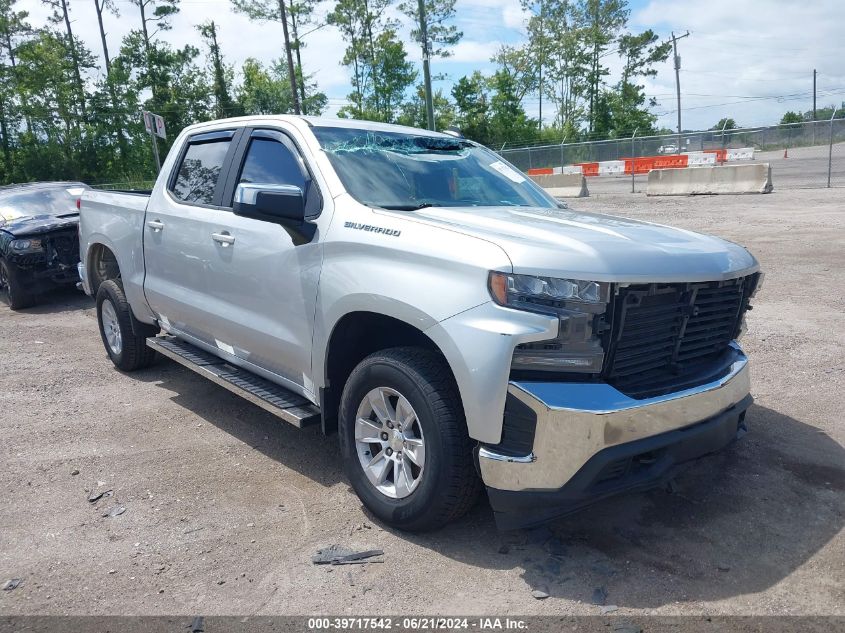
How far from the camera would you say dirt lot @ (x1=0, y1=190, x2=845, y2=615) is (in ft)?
9.50

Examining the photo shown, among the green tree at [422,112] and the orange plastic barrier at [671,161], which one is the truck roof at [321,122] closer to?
the orange plastic barrier at [671,161]

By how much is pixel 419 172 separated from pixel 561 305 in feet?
5.52

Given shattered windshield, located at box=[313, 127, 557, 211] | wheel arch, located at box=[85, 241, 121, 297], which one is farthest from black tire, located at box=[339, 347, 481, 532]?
wheel arch, located at box=[85, 241, 121, 297]

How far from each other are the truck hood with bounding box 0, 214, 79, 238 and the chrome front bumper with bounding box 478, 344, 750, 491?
344 inches

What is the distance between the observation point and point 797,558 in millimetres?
3061

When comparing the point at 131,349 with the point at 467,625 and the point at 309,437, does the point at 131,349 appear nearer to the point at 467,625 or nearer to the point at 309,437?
the point at 309,437

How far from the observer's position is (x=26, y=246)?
9359mm

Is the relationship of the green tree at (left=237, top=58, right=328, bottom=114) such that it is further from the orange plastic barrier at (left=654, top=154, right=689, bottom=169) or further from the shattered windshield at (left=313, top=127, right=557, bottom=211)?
the shattered windshield at (left=313, top=127, right=557, bottom=211)

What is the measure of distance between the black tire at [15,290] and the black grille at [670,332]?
30.1 feet

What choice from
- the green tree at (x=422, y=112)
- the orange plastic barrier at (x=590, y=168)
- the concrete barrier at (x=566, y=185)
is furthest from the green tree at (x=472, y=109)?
the concrete barrier at (x=566, y=185)

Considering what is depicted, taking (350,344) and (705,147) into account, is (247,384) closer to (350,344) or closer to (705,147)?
(350,344)

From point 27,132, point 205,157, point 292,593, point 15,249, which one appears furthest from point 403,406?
point 27,132

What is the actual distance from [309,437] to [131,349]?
2313 mm

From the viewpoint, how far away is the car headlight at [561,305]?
2.76 meters
